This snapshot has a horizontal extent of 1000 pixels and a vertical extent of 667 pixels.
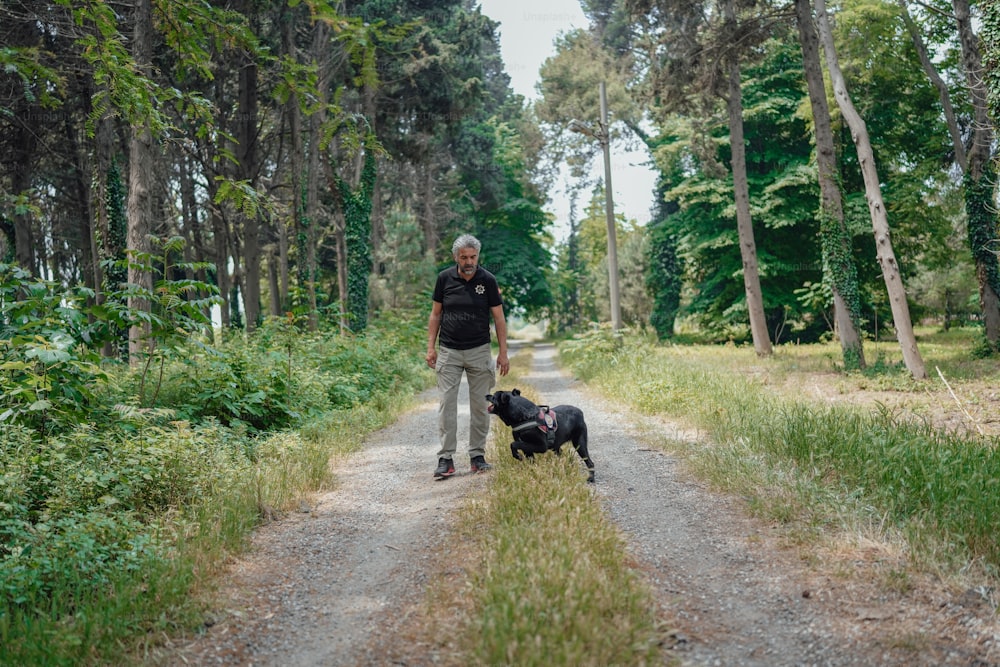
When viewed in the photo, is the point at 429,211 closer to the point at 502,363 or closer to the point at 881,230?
the point at 881,230

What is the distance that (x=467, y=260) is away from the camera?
6.28 metres

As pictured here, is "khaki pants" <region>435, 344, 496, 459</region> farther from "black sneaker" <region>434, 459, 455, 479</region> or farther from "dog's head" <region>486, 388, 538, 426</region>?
"dog's head" <region>486, 388, 538, 426</region>

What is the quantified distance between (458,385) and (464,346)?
0.40m

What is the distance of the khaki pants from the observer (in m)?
6.50

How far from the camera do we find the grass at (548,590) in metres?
2.84

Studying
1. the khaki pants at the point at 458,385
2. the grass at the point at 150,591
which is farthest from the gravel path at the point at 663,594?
the khaki pants at the point at 458,385

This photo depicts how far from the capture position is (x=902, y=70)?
22.0 m

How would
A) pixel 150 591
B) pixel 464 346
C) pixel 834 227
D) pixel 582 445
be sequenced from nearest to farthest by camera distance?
pixel 150 591, pixel 582 445, pixel 464 346, pixel 834 227

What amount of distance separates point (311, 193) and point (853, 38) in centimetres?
1854

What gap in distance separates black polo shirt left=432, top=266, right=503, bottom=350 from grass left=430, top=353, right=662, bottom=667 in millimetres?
1946

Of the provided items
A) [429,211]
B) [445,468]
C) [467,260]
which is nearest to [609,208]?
[467,260]

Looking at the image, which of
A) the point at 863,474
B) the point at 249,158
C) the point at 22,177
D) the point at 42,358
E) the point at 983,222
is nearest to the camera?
the point at 42,358

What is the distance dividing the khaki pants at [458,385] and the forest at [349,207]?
142cm

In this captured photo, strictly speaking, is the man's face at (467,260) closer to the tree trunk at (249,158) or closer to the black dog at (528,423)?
the black dog at (528,423)
